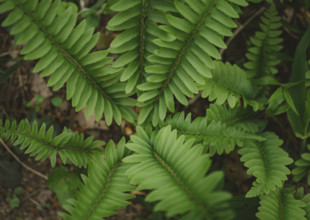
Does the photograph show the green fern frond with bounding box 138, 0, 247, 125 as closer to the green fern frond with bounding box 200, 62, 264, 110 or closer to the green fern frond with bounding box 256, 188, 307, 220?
the green fern frond with bounding box 200, 62, 264, 110

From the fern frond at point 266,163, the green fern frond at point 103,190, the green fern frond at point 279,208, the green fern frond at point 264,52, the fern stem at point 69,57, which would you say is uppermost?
the green fern frond at point 264,52

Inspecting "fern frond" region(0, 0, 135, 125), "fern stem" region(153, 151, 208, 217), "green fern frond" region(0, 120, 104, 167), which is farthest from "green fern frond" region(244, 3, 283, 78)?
"green fern frond" region(0, 120, 104, 167)

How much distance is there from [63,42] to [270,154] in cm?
151

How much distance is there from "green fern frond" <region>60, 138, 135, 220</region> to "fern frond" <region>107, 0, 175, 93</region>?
512 mm

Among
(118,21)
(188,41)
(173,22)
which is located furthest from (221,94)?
(118,21)

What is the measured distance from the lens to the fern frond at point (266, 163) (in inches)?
65.0

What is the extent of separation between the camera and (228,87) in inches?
77.0

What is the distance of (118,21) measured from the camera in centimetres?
154

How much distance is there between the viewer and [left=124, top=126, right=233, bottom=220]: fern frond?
42.7 inches

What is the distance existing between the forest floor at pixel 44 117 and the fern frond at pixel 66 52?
0.74m

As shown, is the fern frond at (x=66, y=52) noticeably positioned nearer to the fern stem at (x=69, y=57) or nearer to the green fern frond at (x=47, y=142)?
the fern stem at (x=69, y=57)

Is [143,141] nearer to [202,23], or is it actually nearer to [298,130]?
[202,23]

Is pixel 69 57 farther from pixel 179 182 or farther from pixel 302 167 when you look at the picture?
pixel 302 167

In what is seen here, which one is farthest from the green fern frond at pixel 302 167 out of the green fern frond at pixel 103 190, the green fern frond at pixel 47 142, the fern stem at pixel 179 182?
the green fern frond at pixel 47 142
